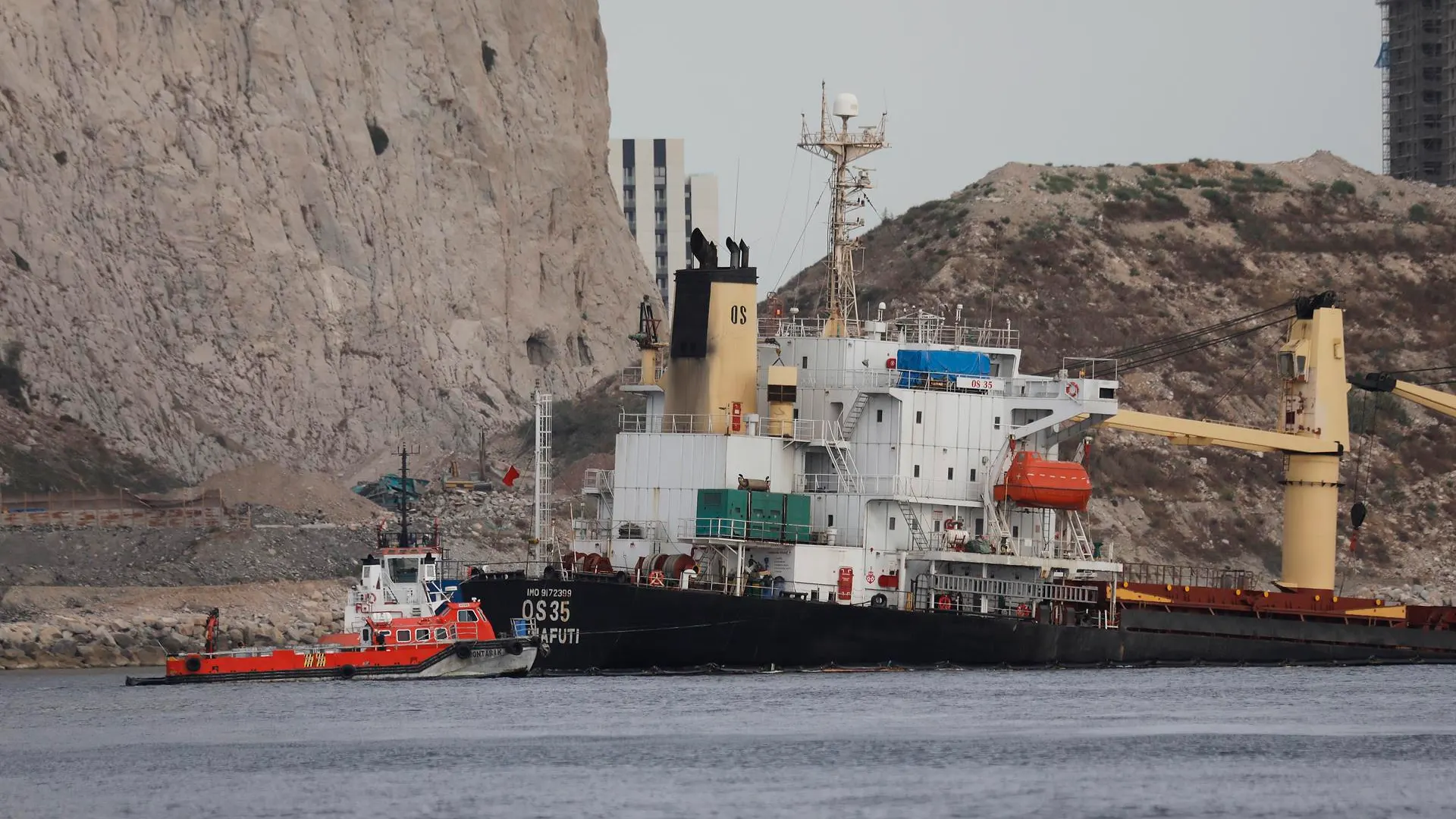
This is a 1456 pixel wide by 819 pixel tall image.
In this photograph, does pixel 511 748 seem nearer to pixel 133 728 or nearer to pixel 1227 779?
pixel 133 728

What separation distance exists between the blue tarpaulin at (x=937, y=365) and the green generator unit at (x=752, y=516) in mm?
3569

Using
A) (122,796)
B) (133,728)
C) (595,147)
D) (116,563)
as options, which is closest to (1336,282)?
(595,147)

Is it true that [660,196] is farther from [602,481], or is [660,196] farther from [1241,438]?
[602,481]

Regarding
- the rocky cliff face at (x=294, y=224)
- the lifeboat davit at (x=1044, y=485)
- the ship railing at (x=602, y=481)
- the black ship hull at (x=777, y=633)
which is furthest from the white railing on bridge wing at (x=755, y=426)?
the rocky cliff face at (x=294, y=224)

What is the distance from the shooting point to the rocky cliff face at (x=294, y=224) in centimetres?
7700

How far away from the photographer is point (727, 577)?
4444 centimetres

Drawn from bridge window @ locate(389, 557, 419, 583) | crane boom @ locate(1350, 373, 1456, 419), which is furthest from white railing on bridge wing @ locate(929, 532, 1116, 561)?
bridge window @ locate(389, 557, 419, 583)

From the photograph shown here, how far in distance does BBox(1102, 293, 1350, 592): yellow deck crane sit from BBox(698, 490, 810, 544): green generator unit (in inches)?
387

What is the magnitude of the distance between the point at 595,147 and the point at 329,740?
65.0m

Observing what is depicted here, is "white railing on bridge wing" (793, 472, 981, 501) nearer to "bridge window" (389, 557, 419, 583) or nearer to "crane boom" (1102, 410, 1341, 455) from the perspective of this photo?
"crane boom" (1102, 410, 1341, 455)

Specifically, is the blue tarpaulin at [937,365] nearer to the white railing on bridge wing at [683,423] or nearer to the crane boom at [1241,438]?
the white railing on bridge wing at [683,423]

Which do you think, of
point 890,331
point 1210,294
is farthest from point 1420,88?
point 890,331

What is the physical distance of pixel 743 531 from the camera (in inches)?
1736

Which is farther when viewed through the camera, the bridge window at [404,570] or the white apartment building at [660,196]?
the white apartment building at [660,196]
